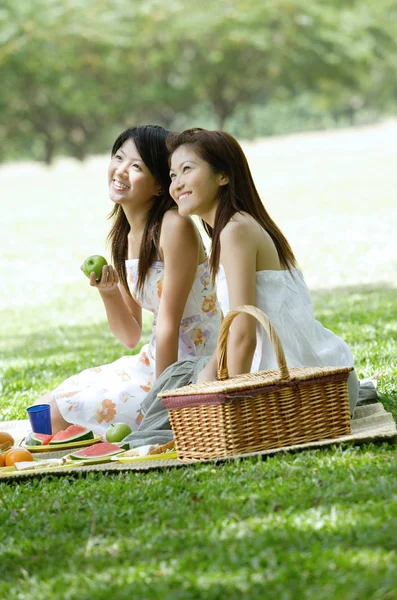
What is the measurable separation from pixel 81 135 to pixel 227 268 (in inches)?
2080

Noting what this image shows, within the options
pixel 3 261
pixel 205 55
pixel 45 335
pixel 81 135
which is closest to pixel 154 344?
pixel 45 335

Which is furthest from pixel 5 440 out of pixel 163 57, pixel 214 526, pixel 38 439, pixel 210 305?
pixel 163 57

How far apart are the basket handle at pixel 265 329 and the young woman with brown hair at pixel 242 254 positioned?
0.46ft

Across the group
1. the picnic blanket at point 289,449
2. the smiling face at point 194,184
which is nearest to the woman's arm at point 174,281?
the smiling face at point 194,184

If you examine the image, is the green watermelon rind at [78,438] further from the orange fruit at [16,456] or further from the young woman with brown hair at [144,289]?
the orange fruit at [16,456]

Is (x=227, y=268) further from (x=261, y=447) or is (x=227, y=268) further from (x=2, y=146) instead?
(x=2, y=146)

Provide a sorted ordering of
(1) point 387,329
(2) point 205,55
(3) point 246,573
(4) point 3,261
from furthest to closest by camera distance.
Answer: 1. (2) point 205,55
2. (4) point 3,261
3. (1) point 387,329
4. (3) point 246,573

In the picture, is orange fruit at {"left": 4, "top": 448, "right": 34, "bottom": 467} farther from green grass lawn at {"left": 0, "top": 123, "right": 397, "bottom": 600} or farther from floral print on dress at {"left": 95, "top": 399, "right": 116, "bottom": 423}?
floral print on dress at {"left": 95, "top": 399, "right": 116, "bottom": 423}

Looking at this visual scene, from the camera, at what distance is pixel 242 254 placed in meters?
4.47

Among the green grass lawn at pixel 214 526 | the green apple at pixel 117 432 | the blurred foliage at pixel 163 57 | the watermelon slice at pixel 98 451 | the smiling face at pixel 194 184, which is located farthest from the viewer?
the blurred foliage at pixel 163 57

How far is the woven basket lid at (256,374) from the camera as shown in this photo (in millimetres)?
4074

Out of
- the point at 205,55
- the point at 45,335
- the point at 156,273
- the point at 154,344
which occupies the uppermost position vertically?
the point at 205,55

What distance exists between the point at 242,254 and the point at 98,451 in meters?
1.20

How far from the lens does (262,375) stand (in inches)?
172
